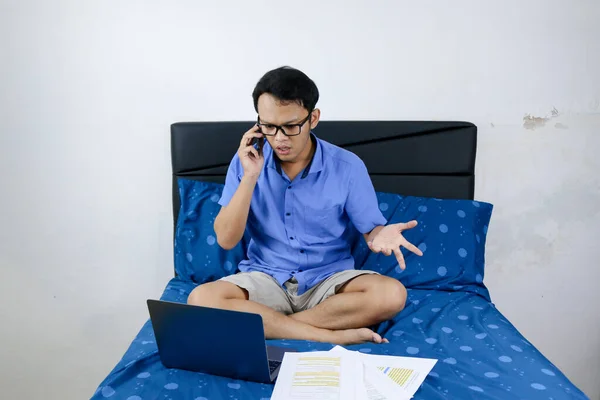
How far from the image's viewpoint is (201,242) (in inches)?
91.1

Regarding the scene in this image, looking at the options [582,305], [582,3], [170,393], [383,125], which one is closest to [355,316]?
[170,393]

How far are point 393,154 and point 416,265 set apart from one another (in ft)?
1.59

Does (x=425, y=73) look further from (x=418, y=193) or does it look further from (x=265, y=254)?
(x=265, y=254)

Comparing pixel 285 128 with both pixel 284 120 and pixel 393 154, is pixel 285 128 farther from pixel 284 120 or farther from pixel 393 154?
pixel 393 154

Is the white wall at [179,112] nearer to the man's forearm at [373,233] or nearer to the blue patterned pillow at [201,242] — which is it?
the blue patterned pillow at [201,242]

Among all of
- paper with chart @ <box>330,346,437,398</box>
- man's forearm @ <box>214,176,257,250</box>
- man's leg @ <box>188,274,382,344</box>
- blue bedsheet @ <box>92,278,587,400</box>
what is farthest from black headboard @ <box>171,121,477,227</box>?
paper with chart @ <box>330,346,437,398</box>

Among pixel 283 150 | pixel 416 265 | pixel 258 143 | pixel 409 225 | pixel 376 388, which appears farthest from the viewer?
pixel 416 265

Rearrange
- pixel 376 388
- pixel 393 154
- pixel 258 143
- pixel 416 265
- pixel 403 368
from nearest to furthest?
pixel 376 388
pixel 403 368
pixel 258 143
pixel 416 265
pixel 393 154

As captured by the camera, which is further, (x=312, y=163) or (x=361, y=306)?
(x=312, y=163)

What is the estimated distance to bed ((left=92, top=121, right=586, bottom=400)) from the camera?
5.19 ft

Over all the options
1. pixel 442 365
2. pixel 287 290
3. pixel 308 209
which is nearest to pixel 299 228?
pixel 308 209

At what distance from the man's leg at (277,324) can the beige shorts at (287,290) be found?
84 mm

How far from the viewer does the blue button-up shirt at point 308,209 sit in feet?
7.03

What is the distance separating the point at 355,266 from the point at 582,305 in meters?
1.20
